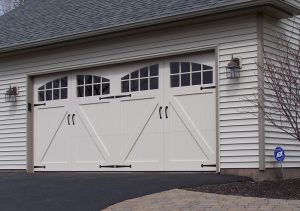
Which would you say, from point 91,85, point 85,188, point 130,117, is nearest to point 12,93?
point 91,85

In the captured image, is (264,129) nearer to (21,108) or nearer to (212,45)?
(212,45)

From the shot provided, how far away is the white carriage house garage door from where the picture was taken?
11648mm

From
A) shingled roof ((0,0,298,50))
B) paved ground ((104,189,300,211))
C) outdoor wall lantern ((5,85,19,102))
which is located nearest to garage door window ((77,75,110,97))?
shingled roof ((0,0,298,50))

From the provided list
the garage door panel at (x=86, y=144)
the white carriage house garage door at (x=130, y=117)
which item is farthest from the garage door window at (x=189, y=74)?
the garage door panel at (x=86, y=144)

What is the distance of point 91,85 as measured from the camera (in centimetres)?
1343

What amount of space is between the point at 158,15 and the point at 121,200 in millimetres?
4699

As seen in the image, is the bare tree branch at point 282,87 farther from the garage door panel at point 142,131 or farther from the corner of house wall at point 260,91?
the garage door panel at point 142,131

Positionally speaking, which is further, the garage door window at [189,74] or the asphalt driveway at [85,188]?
the garage door window at [189,74]

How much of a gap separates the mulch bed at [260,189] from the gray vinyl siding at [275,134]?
88cm

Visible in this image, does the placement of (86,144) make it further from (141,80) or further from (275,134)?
(275,134)

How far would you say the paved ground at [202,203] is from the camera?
7.72 meters

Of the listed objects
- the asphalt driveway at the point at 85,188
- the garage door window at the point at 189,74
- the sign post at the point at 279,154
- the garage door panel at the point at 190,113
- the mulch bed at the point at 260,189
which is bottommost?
the asphalt driveway at the point at 85,188

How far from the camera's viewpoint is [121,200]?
8.63m

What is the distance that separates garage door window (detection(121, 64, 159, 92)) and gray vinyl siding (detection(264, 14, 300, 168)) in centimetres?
257
